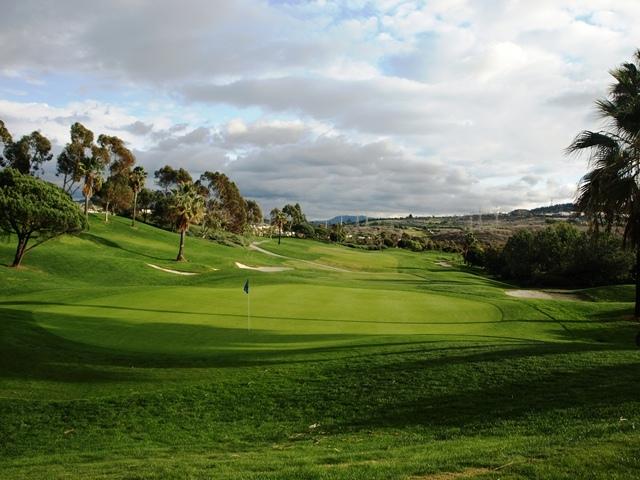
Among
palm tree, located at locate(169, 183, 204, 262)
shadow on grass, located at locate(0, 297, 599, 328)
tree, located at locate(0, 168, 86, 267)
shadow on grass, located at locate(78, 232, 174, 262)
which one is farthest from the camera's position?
palm tree, located at locate(169, 183, 204, 262)

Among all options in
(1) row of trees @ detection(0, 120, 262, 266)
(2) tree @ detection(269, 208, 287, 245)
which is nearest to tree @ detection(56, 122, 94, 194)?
(1) row of trees @ detection(0, 120, 262, 266)

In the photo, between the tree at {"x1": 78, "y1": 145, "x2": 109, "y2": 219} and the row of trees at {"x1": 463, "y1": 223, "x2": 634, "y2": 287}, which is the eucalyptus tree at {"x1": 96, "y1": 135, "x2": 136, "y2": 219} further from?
the row of trees at {"x1": 463, "y1": 223, "x2": 634, "y2": 287}

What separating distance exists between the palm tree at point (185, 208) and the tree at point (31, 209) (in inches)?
704

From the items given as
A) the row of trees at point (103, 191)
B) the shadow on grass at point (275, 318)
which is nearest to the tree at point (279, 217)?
the row of trees at point (103, 191)

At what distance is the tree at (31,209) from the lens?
4053 cm

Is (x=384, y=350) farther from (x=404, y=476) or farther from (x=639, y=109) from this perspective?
(x=639, y=109)

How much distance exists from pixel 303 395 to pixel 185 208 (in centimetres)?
5258

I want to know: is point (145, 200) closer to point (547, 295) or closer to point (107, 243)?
point (107, 243)

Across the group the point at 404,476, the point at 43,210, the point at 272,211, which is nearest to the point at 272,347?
the point at 404,476

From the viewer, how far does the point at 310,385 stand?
13.9m

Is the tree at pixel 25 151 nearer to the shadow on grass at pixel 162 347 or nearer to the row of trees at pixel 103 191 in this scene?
the row of trees at pixel 103 191

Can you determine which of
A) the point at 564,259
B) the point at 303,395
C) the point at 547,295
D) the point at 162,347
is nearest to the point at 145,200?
the point at 564,259

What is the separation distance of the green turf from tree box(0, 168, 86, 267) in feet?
57.7

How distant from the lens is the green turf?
28.3 ft
